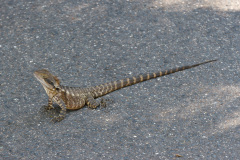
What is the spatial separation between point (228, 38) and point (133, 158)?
4479mm

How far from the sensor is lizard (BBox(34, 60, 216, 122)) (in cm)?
655

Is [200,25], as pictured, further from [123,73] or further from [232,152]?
[232,152]

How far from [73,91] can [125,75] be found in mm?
1359

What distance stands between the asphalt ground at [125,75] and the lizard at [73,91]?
5.6 inches

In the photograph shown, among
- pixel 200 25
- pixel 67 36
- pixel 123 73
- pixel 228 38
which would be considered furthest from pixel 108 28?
pixel 228 38

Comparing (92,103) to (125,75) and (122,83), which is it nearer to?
(122,83)

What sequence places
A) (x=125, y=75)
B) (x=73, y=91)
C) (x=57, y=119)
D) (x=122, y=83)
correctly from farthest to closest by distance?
(x=125, y=75) → (x=122, y=83) → (x=73, y=91) → (x=57, y=119)

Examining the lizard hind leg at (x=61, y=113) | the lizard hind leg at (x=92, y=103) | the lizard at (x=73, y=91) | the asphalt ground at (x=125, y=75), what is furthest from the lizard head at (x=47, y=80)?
the lizard hind leg at (x=92, y=103)

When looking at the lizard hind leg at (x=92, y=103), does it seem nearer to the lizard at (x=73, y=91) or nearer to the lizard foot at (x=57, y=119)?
the lizard at (x=73, y=91)

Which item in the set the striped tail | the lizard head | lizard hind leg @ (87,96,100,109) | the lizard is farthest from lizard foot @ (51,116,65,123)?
the striped tail

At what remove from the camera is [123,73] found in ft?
25.7

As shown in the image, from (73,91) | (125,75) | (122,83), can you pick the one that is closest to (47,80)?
(73,91)

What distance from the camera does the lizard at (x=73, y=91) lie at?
21.5 feet

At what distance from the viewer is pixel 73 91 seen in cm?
689
